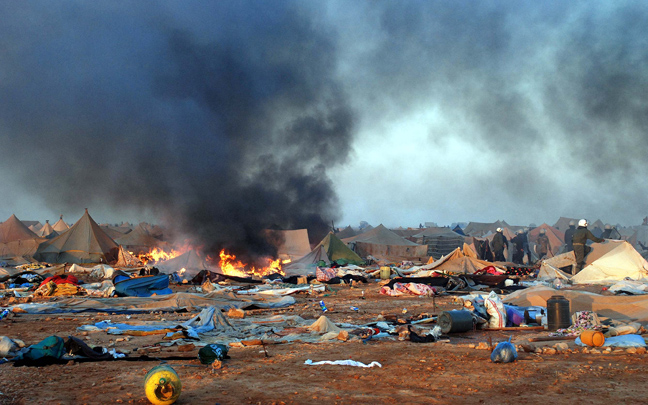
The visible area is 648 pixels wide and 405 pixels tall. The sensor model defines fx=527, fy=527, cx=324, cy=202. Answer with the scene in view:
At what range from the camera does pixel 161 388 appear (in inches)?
167

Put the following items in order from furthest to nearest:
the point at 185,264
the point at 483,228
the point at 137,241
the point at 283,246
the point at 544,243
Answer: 1. the point at 483,228
2. the point at 137,241
3. the point at 544,243
4. the point at 283,246
5. the point at 185,264

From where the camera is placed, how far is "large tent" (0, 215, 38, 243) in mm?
34906

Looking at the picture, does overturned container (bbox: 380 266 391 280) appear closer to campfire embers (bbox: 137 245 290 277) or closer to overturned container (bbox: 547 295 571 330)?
campfire embers (bbox: 137 245 290 277)

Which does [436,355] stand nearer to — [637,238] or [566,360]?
[566,360]

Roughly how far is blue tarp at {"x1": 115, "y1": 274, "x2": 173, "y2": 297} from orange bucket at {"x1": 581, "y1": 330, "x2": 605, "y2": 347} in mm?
11325

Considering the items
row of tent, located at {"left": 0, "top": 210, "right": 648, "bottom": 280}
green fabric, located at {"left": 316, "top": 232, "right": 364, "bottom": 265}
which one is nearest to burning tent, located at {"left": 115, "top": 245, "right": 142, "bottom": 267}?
row of tent, located at {"left": 0, "top": 210, "right": 648, "bottom": 280}

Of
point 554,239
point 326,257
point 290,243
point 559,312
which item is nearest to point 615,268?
point 559,312

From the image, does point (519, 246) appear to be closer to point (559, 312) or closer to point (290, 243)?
point (290, 243)

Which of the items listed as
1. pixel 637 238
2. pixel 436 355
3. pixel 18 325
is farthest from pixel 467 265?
pixel 637 238

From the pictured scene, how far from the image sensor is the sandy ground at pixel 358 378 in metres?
4.55

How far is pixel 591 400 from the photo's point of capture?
4.43 meters

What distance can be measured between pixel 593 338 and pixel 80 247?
26.1m

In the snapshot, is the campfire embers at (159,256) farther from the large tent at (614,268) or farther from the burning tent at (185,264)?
the large tent at (614,268)

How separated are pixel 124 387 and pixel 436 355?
3.68m
